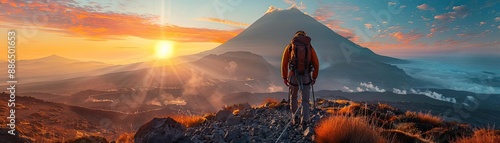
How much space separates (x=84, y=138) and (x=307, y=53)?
5.29m

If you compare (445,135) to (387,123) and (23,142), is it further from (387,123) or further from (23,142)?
(23,142)

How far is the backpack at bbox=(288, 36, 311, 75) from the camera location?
24.9 ft

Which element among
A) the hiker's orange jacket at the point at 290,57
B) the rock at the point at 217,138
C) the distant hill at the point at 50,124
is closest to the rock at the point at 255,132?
the rock at the point at 217,138

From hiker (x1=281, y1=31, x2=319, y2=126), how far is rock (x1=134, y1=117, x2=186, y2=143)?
309 cm

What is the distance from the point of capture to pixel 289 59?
796 cm

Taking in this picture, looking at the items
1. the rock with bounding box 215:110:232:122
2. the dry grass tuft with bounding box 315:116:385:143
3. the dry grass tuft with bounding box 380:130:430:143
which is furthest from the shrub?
the dry grass tuft with bounding box 380:130:430:143

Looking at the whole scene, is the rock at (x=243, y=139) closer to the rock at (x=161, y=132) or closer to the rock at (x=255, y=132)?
the rock at (x=255, y=132)

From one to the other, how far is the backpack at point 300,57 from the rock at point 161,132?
133 inches

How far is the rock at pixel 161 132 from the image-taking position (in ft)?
17.8

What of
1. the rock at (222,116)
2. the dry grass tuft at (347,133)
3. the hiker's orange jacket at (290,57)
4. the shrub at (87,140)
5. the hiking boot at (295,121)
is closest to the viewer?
the dry grass tuft at (347,133)

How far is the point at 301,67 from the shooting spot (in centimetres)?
771

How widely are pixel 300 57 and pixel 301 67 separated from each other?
0.26m

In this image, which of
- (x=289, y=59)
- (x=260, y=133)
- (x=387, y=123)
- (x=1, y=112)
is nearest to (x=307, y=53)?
(x=289, y=59)

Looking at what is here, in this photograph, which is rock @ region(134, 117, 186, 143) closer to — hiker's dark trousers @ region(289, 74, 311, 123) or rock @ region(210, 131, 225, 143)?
rock @ region(210, 131, 225, 143)
